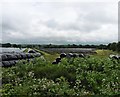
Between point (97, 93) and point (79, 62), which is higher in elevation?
point (79, 62)

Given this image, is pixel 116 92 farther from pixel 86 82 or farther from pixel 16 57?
pixel 16 57

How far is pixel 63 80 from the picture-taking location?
21.7 ft

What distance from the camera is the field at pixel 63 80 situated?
578 cm

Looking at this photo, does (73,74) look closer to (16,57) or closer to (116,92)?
(116,92)

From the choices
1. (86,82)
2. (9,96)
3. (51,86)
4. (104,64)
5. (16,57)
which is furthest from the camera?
(16,57)

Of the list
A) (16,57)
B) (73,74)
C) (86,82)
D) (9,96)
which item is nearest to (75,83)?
(86,82)

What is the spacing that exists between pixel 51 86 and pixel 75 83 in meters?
1.11

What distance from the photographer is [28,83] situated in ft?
20.6

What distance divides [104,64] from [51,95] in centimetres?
372

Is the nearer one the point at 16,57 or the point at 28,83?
the point at 28,83

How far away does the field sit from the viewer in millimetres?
5781

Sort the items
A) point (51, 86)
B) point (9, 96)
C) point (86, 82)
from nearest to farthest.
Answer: point (9, 96)
point (51, 86)
point (86, 82)

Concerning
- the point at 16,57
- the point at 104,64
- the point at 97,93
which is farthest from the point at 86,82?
the point at 16,57

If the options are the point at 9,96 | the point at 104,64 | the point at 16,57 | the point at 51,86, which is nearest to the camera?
the point at 9,96
